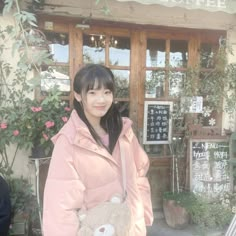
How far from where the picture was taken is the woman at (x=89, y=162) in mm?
1621

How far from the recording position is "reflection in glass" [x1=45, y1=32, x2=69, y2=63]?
12.8ft

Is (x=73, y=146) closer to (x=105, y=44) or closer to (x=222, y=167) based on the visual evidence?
(x=105, y=44)

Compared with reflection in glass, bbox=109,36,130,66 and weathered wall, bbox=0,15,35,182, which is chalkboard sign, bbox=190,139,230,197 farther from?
weathered wall, bbox=0,15,35,182

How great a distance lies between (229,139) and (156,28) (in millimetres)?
1785

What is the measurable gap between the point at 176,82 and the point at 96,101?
279 cm

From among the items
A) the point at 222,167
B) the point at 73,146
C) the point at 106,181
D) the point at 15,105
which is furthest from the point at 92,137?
the point at 222,167

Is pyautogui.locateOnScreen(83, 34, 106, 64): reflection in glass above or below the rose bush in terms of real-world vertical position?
above

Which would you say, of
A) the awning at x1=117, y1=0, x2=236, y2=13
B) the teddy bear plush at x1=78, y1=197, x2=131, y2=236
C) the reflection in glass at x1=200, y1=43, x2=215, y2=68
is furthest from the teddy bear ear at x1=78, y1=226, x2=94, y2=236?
the reflection in glass at x1=200, y1=43, x2=215, y2=68

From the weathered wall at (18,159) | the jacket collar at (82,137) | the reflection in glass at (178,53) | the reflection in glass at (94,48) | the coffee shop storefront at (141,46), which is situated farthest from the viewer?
the reflection in glass at (178,53)

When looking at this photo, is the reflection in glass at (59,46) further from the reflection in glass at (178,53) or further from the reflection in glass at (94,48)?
the reflection in glass at (178,53)

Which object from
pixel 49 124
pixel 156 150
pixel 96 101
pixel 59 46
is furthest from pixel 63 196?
pixel 156 150

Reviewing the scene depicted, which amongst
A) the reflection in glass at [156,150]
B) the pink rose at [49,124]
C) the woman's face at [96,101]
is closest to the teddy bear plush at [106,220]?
the woman's face at [96,101]

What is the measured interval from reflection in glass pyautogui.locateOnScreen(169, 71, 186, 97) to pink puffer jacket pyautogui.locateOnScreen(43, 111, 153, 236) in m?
2.65

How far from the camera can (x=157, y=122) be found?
14.0 ft
